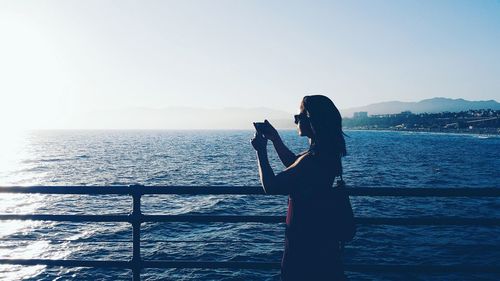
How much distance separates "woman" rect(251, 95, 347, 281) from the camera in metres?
2.76

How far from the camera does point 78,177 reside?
45.1m

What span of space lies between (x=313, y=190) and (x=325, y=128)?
0.44 meters

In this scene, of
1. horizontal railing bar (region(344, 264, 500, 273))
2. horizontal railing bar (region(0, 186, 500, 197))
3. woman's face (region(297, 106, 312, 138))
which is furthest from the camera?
horizontal railing bar (region(344, 264, 500, 273))

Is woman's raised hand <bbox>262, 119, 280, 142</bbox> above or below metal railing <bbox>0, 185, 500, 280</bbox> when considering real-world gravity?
above

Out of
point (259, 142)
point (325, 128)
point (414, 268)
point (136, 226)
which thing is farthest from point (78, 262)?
point (414, 268)

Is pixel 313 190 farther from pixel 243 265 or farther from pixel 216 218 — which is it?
pixel 243 265

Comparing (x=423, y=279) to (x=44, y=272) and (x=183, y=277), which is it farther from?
(x=44, y=272)

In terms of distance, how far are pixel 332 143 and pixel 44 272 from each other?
15.4 meters

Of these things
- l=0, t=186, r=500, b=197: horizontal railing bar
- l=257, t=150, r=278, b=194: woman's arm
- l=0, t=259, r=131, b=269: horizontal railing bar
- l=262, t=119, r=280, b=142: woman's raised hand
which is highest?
l=262, t=119, r=280, b=142: woman's raised hand

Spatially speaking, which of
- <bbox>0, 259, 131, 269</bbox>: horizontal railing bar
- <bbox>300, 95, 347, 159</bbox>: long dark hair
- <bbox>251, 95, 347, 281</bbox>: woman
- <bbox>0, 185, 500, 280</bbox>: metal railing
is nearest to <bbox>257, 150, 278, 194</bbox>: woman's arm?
<bbox>251, 95, 347, 281</bbox>: woman

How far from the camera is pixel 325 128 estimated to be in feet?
9.22

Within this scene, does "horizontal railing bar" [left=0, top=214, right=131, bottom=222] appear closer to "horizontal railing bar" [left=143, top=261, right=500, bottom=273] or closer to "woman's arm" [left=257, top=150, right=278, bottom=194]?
"horizontal railing bar" [left=143, top=261, right=500, bottom=273]

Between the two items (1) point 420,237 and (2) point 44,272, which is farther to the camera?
(1) point 420,237

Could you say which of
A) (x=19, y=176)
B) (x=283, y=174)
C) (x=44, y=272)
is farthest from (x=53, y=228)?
(x=19, y=176)
